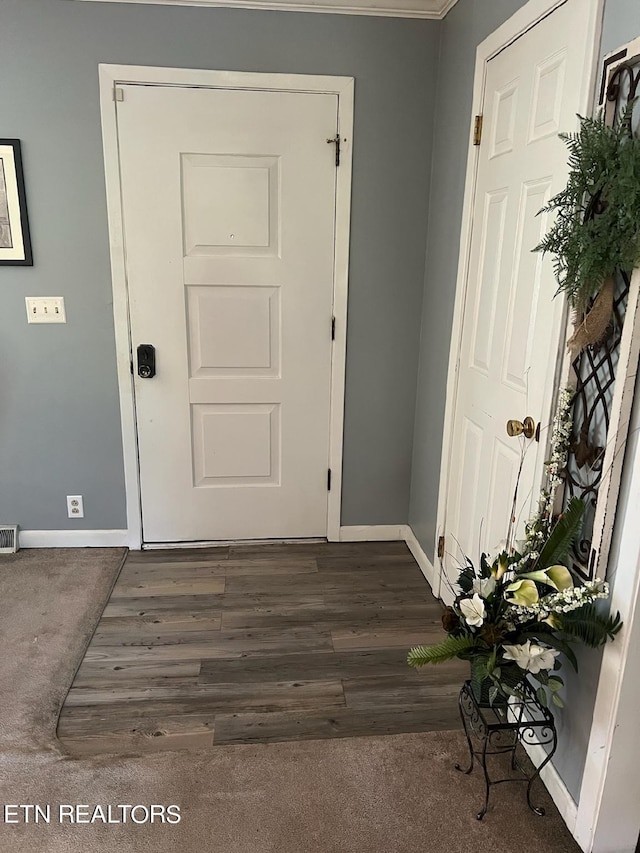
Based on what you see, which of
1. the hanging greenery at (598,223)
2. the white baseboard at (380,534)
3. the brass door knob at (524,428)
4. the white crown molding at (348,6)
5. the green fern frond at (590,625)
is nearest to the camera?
the hanging greenery at (598,223)

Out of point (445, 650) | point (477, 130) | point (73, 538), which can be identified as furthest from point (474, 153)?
point (73, 538)

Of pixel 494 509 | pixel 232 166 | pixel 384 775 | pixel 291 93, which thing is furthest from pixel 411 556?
pixel 291 93

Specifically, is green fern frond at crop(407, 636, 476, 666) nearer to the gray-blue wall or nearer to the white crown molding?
the gray-blue wall

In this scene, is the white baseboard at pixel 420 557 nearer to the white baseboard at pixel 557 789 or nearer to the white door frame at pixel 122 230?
the white door frame at pixel 122 230

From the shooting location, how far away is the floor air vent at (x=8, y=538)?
2.95 meters

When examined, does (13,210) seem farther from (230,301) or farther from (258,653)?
(258,653)

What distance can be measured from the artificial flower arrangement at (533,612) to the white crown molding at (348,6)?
1.89 metres

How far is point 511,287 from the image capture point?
1978 mm

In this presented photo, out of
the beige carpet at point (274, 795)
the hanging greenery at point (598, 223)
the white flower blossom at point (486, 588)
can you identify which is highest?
the hanging greenery at point (598, 223)

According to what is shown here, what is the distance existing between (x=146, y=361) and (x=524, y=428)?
173cm

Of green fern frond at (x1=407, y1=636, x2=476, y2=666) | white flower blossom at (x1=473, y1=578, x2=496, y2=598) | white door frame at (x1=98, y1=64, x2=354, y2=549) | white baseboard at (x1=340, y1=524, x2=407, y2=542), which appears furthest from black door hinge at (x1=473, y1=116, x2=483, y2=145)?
white baseboard at (x1=340, y1=524, x2=407, y2=542)

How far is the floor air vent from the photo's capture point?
9.68ft

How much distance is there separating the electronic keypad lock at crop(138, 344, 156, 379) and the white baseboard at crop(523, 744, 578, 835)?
209cm

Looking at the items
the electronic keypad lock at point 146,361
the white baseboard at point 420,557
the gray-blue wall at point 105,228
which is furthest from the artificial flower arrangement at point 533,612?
the electronic keypad lock at point 146,361
